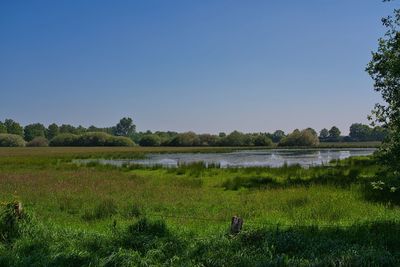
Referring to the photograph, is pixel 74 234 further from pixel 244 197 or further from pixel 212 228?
pixel 244 197

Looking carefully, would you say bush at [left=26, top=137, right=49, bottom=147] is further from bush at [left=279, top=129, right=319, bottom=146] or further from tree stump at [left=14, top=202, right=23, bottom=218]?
tree stump at [left=14, top=202, right=23, bottom=218]

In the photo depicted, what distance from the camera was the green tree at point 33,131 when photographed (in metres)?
172

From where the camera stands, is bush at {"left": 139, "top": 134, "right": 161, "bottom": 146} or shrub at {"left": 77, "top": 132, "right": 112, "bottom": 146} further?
bush at {"left": 139, "top": 134, "right": 161, "bottom": 146}

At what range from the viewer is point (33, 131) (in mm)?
176875

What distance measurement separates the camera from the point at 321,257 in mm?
8812

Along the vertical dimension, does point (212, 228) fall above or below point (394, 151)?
below

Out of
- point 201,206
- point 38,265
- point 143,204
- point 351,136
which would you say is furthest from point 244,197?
point 351,136

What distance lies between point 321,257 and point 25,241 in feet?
21.4

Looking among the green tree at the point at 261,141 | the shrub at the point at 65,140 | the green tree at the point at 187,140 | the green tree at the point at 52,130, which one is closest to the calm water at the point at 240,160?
the green tree at the point at 261,141

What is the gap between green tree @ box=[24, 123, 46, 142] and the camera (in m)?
172

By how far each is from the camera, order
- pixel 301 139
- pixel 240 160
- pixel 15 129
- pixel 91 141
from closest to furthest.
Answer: pixel 240 160
pixel 301 139
pixel 91 141
pixel 15 129

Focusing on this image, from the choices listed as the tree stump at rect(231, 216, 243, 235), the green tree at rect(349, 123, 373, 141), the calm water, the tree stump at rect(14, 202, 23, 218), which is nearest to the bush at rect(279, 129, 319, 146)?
the calm water

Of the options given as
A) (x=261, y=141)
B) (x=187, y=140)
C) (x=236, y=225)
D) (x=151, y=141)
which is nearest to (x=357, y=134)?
(x=261, y=141)

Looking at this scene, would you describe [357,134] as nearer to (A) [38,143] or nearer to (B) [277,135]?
(B) [277,135]
